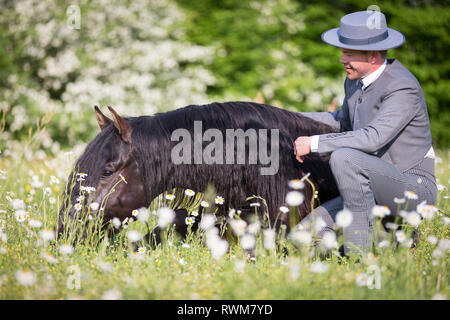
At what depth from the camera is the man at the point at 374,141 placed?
9.58ft

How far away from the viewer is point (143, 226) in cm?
390

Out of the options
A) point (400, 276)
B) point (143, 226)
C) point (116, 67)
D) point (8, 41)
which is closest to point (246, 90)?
point (116, 67)

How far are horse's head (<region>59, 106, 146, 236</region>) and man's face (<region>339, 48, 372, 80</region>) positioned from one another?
5.19 feet

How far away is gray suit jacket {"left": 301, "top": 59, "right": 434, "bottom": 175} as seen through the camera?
2.97 meters

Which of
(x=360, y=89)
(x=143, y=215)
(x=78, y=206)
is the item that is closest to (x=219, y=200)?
(x=143, y=215)

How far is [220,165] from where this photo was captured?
3.20 meters

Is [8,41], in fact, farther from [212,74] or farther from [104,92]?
[212,74]

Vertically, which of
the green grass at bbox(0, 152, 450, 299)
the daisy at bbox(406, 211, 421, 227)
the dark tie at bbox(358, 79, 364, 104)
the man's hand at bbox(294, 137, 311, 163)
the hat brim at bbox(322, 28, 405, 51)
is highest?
the hat brim at bbox(322, 28, 405, 51)

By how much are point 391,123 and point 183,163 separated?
1396mm

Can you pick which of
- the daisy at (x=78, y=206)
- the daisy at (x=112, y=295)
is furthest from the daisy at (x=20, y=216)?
the daisy at (x=112, y=295)

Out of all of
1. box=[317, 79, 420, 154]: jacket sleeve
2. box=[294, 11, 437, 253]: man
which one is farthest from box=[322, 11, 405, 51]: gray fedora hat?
box=[317, 79, 420, 154]: jacket sleeve

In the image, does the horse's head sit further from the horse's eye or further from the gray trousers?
the gray trousers

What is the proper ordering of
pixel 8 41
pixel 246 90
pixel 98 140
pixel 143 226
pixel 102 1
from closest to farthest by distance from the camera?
pixel 98 140 → pixel 143 226 → pixel 8 41 → pixel 102 1 → pixel 246 90
